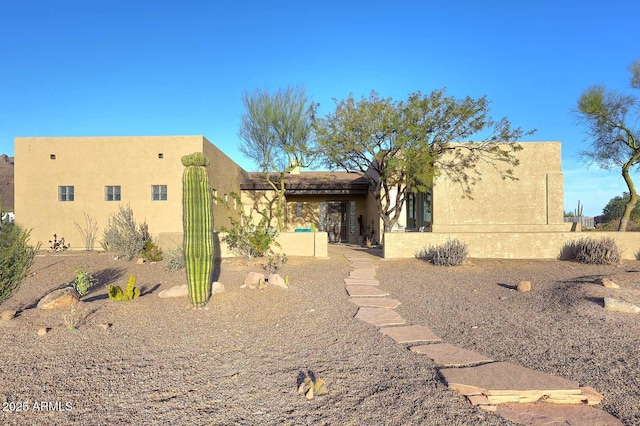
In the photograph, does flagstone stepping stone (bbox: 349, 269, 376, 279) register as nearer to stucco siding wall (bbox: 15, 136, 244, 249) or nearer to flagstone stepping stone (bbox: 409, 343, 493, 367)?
flagstone stepping stone (bbox: 409, 343, 493, 367)

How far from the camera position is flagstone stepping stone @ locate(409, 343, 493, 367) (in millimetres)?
4305

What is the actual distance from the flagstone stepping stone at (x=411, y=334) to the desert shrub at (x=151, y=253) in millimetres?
8568

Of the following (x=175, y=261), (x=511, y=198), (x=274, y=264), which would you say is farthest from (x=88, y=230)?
(x=511, y=198)

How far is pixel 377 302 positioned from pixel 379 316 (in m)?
1.09

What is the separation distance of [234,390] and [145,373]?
0.97 meters

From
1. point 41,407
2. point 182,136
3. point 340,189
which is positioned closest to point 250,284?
point 41,407

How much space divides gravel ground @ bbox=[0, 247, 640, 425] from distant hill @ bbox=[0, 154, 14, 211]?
29.0 metres

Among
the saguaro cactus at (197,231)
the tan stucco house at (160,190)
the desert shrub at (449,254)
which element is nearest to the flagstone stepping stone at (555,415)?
the saguaro cactus at (197,231)

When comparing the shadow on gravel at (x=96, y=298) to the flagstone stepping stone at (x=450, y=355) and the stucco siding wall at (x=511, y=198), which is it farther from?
the stucco siding wall at (x=511, y=198)

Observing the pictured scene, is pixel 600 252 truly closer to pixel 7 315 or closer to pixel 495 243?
pixel 495 243

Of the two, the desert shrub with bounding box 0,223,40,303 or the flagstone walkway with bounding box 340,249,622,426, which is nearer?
the flagstone walkway with bounding box 340,249,622,426

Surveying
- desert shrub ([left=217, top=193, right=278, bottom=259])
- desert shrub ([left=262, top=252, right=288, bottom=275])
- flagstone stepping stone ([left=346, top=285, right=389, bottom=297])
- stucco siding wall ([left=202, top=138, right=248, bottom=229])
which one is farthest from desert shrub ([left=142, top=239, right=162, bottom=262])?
flagstone stepping stone ([left=346, top=285, right=389, bottom=297])

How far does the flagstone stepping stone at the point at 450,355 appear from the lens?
4.30 metres

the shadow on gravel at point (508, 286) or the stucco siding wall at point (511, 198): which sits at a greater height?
the stucco siding wall at point (511, 198)
